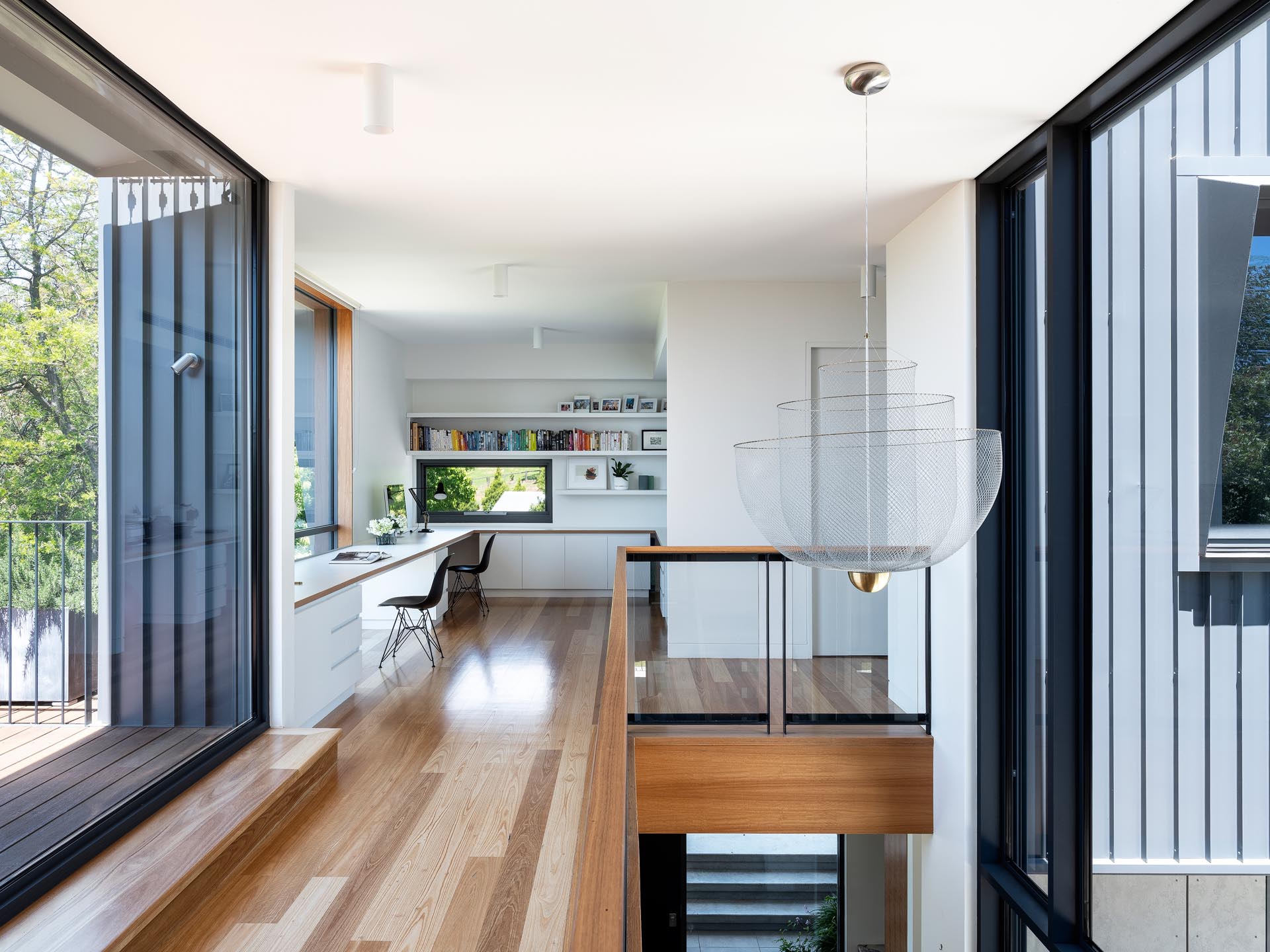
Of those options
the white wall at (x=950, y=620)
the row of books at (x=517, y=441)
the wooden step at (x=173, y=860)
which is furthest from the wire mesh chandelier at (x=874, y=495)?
the row of books at (x=517, y=441)

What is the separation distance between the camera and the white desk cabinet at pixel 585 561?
331 inches

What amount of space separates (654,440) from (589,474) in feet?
2.62

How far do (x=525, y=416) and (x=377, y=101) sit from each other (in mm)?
6003

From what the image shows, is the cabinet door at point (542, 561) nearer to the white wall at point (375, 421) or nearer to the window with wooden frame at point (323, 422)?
the white wall at point (375, 421)

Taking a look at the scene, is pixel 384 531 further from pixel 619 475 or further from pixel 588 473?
pixel 619 475

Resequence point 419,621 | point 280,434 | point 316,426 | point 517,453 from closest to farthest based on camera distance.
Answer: point 280,434
point 316,426
point 419,621
point 517,453

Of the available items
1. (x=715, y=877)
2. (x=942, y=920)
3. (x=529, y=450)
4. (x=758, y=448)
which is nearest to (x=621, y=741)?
(x=758, y=448)

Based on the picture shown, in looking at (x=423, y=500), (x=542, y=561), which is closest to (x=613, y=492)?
(x=542, y=561)

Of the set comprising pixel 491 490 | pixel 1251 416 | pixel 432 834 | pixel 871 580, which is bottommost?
pixel 432 834

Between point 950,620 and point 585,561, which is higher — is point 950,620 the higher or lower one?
the higher one

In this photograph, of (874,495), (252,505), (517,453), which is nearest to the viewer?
(874,495)

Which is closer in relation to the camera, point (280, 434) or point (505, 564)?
point (280, 434)

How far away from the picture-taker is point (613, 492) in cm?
862

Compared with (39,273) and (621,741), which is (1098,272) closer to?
(621,741)
